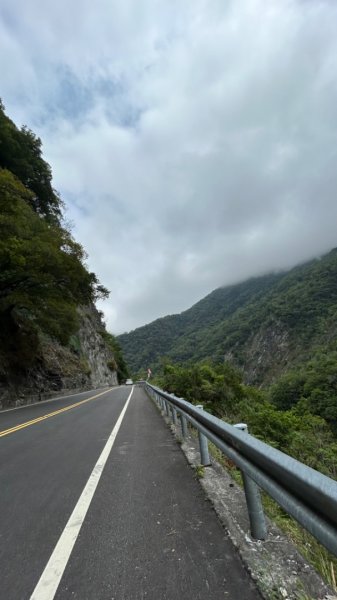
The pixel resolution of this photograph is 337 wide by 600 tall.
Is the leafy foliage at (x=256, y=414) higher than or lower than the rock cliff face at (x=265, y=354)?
lower

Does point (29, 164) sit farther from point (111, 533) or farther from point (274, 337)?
point (274, 337)

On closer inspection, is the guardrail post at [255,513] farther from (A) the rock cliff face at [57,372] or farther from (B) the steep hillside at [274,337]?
(B) the steep hillside at [274,337]

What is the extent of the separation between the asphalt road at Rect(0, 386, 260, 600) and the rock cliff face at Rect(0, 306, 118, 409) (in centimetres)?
1695

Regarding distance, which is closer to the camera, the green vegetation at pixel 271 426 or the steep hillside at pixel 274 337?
the green vegetation at pixel 271 426

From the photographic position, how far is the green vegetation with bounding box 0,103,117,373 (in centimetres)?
1934

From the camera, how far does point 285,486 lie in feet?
7.55

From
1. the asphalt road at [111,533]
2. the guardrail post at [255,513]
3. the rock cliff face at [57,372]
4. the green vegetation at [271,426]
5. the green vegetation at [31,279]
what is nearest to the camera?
the asphalt road at [111,533]

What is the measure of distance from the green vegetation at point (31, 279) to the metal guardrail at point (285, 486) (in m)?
16.8

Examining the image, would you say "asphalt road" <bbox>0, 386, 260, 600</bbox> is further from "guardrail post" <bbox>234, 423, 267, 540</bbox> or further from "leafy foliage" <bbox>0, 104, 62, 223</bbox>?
"leafy foliage" <bbox>0, 104, 62, 223</bbox>

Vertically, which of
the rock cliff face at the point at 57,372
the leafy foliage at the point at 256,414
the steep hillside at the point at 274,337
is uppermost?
the steep hillside at the point at 274,337

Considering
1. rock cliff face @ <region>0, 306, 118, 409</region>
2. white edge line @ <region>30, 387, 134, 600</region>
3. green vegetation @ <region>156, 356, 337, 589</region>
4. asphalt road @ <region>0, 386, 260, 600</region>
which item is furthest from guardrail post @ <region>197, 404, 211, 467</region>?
rock cliff face @ <region>0, 306, 118, 409</region>

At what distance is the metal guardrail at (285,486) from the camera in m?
1.83

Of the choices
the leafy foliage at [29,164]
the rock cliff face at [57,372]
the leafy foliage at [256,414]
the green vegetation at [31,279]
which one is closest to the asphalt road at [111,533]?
the leafy foliage at [256,414]

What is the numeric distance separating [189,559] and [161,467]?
309 cm
